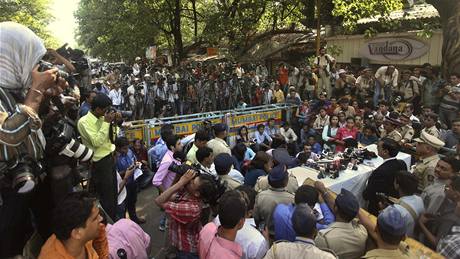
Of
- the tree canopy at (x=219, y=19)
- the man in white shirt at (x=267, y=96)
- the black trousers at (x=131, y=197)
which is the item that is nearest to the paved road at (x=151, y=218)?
the black trousers at (x=131, y=197)

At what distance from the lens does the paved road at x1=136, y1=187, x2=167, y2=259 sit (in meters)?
4.49

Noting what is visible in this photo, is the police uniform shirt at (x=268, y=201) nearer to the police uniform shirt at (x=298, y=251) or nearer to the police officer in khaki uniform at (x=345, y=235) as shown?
the police officer in khaki uniform at (x=345, y=235)

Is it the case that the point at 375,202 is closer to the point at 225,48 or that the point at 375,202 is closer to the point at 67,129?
the point at 67,129

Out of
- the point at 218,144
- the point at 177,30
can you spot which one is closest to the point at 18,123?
the point at 218,144

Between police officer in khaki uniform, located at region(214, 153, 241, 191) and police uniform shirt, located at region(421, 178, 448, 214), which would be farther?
police officer in khaki uniform, located at region(214, 153, 241, 191)

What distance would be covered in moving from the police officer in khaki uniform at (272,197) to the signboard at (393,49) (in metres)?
10.9

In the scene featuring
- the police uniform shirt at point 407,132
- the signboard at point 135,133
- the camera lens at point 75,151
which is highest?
the camera lens at point 75,151

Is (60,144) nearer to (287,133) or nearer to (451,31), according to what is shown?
(287,133)

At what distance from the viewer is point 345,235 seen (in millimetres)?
2750

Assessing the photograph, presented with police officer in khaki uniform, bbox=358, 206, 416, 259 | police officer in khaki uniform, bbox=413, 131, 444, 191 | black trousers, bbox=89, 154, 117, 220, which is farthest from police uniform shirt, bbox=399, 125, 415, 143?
black trousers, bbox=89, 154, 117, 220

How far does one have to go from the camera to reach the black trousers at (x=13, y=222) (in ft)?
5.62

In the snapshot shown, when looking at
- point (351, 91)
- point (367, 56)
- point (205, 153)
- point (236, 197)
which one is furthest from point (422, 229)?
point (367, 56)

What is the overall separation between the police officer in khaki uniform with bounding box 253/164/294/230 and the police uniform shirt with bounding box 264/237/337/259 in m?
0.96

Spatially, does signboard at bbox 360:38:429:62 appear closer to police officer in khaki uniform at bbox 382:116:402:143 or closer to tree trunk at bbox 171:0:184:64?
police officer in khaki uniform at bbox 382:116:402:143
